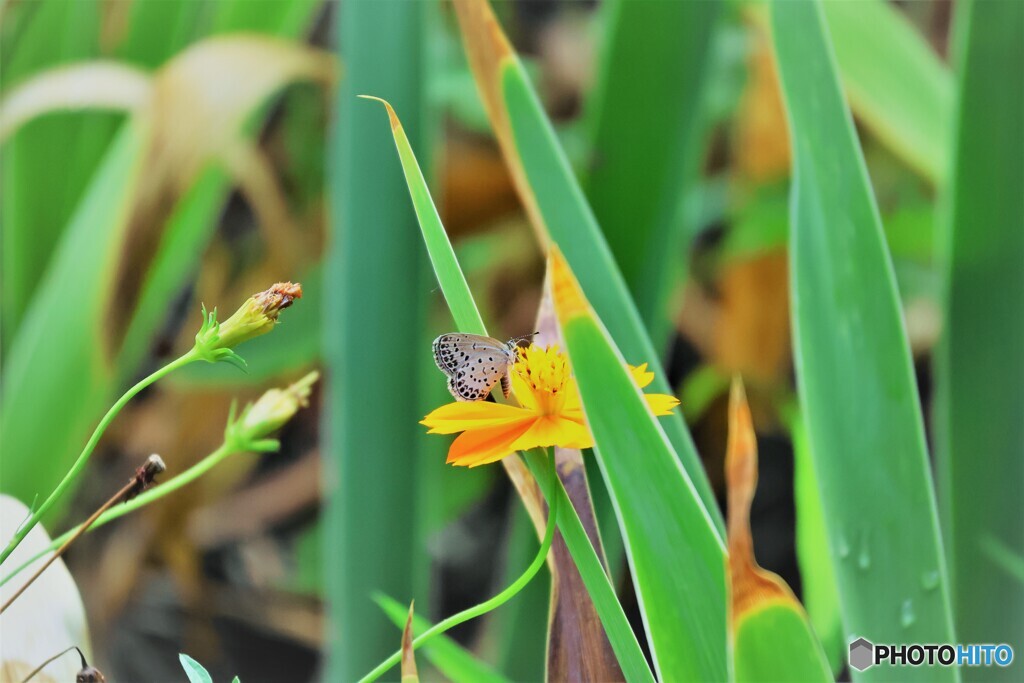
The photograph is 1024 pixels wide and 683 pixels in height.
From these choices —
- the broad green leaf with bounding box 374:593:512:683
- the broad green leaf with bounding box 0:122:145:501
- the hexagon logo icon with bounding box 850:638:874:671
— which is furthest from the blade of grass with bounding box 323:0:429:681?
the hexagon logo icon with bounding box 850:638:874:671

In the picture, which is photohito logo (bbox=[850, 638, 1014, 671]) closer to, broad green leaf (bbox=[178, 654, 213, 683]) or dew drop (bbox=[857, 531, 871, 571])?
dew drop (bbox=[857, 531, 871, 571])

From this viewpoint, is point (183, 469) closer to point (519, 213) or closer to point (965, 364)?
point (519, 213)

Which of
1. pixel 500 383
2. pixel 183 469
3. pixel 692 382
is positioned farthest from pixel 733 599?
pixel 183 469

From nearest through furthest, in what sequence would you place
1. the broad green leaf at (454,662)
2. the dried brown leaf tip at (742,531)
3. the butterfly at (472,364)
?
1. the dried brown leaf tip at (742,531)
2. the butterfly at (472,364)
3. the broad green leaf at (454,662)

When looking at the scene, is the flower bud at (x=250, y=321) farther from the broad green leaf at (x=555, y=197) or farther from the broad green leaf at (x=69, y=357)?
the broad green leaf at (x=69, y=357)

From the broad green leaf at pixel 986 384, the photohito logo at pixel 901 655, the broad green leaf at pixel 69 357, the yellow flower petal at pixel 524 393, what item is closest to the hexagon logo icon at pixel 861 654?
the photohito logo at pixel 901 655
